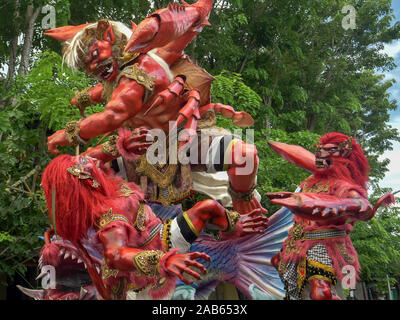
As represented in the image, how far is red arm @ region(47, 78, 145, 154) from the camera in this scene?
275 centimetres

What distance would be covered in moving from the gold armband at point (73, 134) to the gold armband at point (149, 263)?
0.95 m

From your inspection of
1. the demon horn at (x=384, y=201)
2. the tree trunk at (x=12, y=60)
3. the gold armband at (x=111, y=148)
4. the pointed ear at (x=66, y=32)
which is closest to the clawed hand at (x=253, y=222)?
the demon horn at (x=384, y=201)

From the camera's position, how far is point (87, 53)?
3.05m

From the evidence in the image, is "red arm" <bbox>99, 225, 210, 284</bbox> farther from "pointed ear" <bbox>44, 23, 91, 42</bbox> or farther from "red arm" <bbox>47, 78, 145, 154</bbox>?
"pointed ear" <bbox>44, 23, 91, 42</bbox>

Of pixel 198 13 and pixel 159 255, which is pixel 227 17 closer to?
pixel 198 13

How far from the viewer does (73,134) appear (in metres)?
2.81

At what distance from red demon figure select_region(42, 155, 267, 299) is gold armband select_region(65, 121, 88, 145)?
0.61ft

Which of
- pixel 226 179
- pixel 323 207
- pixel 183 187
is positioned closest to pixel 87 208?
pixel 183 187

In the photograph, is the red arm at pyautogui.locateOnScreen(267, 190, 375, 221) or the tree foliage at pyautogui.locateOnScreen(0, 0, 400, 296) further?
the tree foliage at pyautogui.locateOnScreen(0, 0, 400, 296)

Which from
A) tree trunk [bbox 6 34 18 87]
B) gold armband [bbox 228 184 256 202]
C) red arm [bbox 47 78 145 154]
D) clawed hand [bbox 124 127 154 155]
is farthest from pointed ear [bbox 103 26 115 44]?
tree trunk [bbox 6 34 18 87]

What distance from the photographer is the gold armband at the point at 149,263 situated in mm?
2178

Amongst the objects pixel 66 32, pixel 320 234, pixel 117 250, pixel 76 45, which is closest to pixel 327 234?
pixel 320 234
